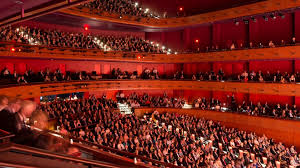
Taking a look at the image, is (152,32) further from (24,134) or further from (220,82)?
(24,134)

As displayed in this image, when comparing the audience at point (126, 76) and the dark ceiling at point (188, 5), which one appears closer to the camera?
the audience at point (126, 76)

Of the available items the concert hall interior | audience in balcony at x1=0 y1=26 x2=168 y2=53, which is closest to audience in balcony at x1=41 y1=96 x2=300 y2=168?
the concert hall interior

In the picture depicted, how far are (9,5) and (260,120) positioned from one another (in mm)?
10993

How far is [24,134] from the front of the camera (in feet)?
6.21

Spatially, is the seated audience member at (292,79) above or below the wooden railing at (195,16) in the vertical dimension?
below

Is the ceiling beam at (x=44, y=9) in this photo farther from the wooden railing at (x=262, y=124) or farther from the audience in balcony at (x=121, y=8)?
the wooden railing at (x=262, y=124)

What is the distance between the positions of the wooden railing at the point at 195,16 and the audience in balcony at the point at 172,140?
455cm

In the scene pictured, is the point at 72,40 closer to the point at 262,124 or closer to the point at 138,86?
the point at 138,86

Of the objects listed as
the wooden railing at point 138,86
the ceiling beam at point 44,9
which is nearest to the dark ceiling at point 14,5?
the ceiling beam at point 44,9

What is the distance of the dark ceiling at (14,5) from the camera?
7.82 ft

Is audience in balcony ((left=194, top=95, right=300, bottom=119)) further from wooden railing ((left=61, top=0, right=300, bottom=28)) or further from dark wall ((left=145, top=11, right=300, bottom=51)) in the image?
wooden railing ((left=61, top=0, right=300, bottom=28))

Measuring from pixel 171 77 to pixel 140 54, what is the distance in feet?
8.58

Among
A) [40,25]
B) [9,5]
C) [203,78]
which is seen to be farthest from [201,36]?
[9,5]

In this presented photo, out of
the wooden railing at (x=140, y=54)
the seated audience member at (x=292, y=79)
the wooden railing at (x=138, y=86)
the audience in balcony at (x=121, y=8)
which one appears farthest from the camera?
the audience in balcony at (x=121, y=8)
